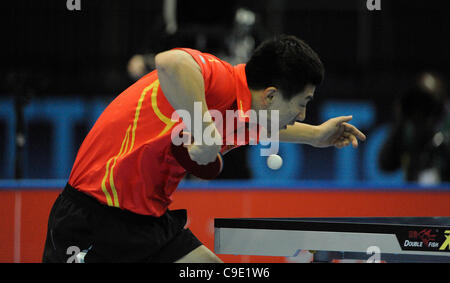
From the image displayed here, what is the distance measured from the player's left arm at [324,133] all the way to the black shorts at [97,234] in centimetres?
69

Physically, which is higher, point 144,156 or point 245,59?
point 245,59

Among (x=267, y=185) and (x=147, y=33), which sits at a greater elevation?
(x=147, y=33)

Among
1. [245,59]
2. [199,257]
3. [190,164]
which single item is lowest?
[199,257]

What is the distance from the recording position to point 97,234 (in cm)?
210

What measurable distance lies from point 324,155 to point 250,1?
1.99 metres

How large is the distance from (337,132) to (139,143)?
847 millimetres

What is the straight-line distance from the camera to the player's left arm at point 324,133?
2516 millimetres

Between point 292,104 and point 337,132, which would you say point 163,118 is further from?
point 337,132

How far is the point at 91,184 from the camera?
210 centimetres

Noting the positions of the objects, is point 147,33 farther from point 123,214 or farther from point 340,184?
point 123,214

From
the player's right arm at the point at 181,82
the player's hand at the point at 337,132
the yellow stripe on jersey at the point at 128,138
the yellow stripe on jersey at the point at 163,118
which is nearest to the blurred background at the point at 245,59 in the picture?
the player's hand at the point at 337,132

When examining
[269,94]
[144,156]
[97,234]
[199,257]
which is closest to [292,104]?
[269,94]

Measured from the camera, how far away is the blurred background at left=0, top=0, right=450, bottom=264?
192 inches
